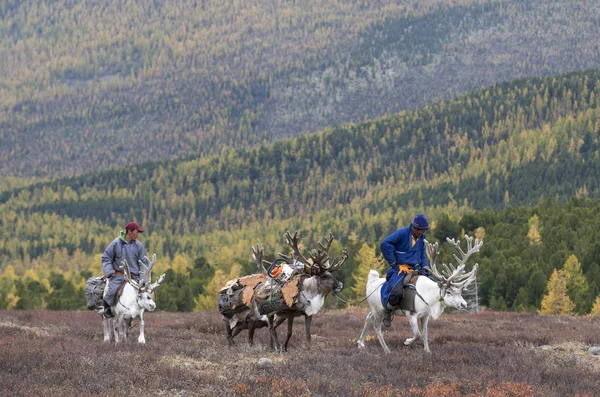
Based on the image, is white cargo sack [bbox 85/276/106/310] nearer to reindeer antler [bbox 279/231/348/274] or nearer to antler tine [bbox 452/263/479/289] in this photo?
reindeer antler [bbox 279/231/348/274]

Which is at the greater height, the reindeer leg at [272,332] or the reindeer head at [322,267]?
the reindeer head at [322,267]

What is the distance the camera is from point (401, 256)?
727 inches

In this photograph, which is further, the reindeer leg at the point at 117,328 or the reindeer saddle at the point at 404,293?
the reindeer leg at the point at 117,328

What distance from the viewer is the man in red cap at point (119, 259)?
20.1 m

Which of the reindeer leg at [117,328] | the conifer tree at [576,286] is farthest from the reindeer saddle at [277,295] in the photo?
the conifer tree at [576,286]

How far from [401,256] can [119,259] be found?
20.0ft

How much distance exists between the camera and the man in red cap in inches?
793

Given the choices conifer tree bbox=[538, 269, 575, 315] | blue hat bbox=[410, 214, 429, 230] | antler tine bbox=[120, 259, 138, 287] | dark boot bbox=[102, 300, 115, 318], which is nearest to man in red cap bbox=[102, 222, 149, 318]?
dark boot bbox=[102, 300, 115, 318]

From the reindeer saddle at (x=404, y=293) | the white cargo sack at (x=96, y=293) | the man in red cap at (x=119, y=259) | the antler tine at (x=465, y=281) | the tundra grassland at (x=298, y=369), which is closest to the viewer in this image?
the tundra grassland at (x=298, y=369)

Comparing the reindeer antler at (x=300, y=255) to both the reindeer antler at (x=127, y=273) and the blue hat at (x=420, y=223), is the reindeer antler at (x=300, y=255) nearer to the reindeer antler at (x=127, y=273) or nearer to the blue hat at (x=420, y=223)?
the blue hat at (x=420, y=223)

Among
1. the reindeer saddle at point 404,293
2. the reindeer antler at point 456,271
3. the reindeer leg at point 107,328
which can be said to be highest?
the reindeer antler at point 456,271

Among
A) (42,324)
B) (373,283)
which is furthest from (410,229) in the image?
(42,324)

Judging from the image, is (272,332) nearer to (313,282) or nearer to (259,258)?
(313,282)

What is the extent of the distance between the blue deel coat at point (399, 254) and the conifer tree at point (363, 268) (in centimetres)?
4210
